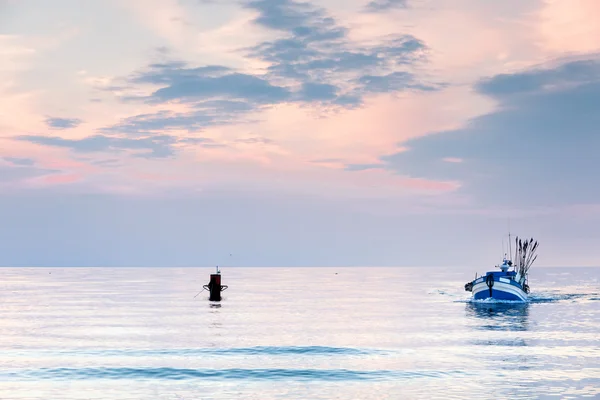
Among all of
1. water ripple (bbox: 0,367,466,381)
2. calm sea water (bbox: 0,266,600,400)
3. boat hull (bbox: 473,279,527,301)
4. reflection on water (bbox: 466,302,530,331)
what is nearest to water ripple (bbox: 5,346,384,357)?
calm sea water (bbox: 0,266,600,400)

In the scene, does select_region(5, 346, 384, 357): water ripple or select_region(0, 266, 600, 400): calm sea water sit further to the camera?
select_region(5, 346, 384, 357): water ripple

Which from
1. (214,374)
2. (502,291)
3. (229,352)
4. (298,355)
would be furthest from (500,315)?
(214,374)

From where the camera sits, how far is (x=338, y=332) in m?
77.0

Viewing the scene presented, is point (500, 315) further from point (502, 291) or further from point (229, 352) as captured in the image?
point (229, 352)

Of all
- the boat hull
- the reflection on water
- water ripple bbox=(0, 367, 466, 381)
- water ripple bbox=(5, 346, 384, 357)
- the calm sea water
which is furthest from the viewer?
the boat hull

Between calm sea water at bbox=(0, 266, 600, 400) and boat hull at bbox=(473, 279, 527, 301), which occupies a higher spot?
boat hull at bbox=(473, 279, 527, 301)

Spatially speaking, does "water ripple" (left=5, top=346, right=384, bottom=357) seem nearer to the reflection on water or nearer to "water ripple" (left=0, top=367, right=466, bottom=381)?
"water ripple" (left=0, top=367, right=466, bottom=381)

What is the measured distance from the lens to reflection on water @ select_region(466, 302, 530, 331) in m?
83.3

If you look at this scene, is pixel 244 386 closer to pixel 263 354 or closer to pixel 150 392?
pixel 150 392

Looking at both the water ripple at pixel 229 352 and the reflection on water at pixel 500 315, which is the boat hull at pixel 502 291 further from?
the water ripple at pixel 229 352

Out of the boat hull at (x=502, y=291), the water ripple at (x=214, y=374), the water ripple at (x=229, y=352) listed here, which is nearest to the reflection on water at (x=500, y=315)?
the boat hull at (x=502, y=291)

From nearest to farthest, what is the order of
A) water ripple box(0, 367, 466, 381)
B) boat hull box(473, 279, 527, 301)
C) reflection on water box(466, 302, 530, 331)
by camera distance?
water ripple box(0, 367, 466, 381)
reflection on water box(466, 302, 530, 331)
boat hull box(473, 279, 527, 301)

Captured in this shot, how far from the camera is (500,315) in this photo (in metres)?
101

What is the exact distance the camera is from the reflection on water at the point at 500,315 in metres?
83.3
